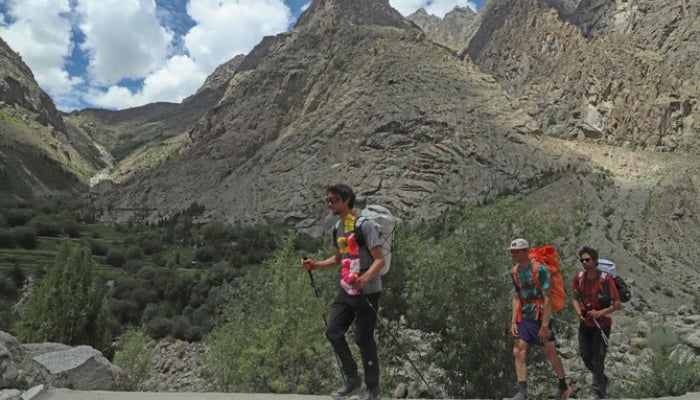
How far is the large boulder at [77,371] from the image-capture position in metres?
7.75

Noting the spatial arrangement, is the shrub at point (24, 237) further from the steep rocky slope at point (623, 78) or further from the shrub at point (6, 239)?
the steep rocky slope at point (623, 78)

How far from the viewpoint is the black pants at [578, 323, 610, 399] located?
751cm

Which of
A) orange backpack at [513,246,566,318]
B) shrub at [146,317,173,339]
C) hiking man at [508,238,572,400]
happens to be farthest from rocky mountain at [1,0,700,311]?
hiking man at [508,238,572,400]

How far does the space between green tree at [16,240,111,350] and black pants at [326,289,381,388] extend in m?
18.1

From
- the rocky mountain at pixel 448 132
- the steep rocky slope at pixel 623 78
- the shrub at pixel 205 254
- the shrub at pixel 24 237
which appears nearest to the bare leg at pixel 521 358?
the rocky mountain at pixel 448 132

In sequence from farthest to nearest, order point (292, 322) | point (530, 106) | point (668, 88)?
1. point (530, 106)
2. point (668, 88)
3. point (292, 322)

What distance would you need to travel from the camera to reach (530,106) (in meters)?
102

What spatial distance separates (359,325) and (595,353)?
3909 mm

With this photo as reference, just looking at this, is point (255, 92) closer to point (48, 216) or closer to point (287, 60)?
point (287, 60)

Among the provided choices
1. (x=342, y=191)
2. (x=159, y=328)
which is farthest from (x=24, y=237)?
(x=342, y=191)

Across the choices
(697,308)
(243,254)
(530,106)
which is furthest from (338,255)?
(530,106)

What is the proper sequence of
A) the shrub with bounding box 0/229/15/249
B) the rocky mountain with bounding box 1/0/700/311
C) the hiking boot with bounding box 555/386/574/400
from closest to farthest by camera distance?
the hiking boot with bounding box 555/386/574/400
the shrub with bounding box 0/229/15/249
the rocky mountain with bounding box 1/0/700/311

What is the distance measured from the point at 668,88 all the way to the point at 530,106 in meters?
23.9

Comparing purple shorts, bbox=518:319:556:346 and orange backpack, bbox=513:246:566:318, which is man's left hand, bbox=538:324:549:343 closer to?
purple shorts, bbox=518:319:556:346
